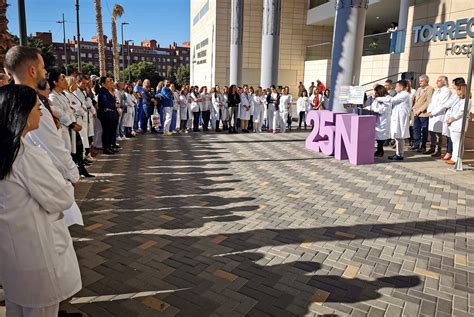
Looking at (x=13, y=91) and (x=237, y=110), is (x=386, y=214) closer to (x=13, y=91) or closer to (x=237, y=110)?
(x=13, y=91)

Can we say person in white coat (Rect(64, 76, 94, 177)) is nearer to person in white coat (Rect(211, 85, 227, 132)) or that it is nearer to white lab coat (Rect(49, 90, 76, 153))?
white lab coat (Rect(49, 90, 76, 153))

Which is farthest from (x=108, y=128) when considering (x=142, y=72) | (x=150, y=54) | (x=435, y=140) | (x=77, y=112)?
(x=150, y=54)

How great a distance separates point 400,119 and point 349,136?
5.19 ft

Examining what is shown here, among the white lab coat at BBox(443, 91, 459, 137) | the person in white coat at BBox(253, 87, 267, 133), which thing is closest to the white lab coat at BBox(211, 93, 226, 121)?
the person in white coat at BBox(253, 87, 267, 133)

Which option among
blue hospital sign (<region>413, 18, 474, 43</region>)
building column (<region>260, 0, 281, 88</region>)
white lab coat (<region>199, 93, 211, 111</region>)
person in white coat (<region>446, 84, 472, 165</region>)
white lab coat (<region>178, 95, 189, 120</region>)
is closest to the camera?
person in white coat (<region>446, 84, 472, 165</region>)

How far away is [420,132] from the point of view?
10820mm

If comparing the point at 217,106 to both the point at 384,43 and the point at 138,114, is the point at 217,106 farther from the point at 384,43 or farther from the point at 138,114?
the point at 384,43

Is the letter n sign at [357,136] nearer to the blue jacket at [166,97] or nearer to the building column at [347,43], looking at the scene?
the building column at [347,43]

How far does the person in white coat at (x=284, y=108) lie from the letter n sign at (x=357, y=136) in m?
5.64

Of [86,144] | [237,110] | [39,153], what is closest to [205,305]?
[39,153]

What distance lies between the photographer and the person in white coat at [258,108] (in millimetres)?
14727

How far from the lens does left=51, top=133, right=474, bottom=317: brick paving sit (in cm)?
329

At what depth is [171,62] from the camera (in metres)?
133

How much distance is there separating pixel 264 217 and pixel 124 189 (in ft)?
8.98
